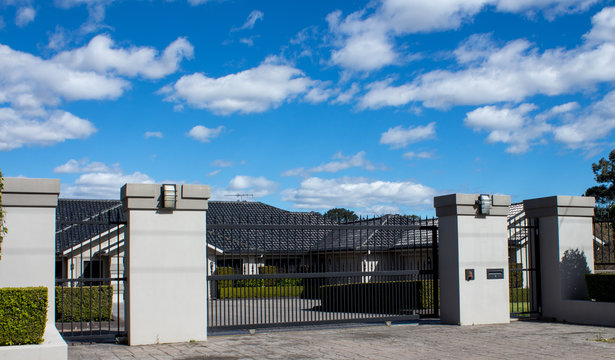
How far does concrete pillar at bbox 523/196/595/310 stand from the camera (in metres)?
14.7

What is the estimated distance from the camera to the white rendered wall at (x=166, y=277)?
440 inches

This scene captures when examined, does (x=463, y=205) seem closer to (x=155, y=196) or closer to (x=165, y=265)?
(x=165, y=265)

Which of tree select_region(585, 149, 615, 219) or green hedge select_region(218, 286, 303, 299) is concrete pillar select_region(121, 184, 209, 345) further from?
tree select_region(585, 149, 615, 219)

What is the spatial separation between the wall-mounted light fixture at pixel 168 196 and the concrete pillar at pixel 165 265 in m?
0.12

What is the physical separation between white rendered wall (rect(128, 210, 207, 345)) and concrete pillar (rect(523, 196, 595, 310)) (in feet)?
27.6

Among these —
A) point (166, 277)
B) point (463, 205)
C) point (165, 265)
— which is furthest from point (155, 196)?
point (463, 205)

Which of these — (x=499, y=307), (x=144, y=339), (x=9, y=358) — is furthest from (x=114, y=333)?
(x=499, y=307)

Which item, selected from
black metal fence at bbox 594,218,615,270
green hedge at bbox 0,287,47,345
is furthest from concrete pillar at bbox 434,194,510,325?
green hedge at bbox 0,287,47,345

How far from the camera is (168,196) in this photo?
11383 millimetres

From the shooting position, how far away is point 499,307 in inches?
559

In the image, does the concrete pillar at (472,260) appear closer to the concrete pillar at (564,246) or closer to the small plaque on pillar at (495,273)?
the small plaque on pillar at (495,273)

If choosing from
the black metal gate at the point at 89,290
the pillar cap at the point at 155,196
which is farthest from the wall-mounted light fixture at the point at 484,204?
the black metal gate at the point at 89,290

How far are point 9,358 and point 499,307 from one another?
10.4m

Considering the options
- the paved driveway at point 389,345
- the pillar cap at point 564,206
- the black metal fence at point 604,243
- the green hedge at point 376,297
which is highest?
the pillar cap at point 564,206
